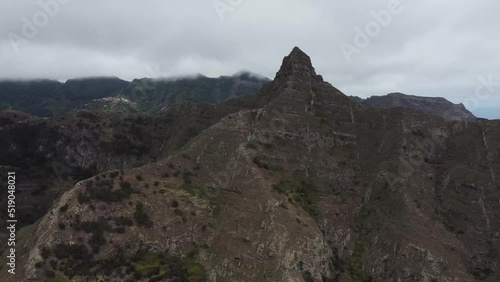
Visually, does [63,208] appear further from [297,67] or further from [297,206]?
[297,67]

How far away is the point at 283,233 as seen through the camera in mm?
90438

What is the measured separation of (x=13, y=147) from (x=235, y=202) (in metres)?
130

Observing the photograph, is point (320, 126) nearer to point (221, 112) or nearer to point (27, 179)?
point (221, 112)

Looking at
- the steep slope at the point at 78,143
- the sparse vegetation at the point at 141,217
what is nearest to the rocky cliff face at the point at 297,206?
the sparse vegetation at the point at 141,217

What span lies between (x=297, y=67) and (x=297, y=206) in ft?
221

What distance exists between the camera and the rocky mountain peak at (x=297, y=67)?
156250 mm

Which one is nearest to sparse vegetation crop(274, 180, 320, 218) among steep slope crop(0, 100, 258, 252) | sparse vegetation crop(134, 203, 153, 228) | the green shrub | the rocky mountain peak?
sparse vegetation crop(134, 203, 153, 228)

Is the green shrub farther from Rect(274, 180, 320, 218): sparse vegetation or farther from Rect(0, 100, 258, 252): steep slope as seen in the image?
Rect(0, 100, 258, 252): steep slope

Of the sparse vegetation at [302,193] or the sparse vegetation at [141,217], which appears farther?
the sparse vegetation at [302,193]

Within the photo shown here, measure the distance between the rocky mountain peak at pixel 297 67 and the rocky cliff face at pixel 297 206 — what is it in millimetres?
10179

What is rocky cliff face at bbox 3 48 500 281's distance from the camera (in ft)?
279

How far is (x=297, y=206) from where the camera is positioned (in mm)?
104688

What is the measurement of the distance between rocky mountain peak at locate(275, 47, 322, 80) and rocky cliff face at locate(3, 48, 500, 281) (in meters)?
10.2

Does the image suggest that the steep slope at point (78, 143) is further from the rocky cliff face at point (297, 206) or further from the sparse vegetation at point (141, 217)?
the sparse vegetation at point (141, 217)
